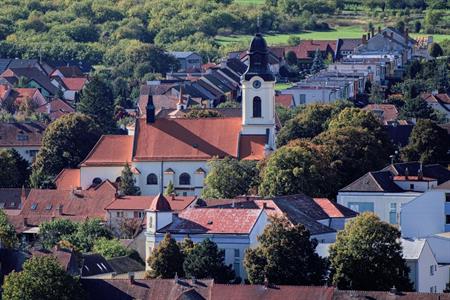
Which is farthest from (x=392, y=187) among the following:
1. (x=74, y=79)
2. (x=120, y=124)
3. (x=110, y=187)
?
(x=74, y=79)

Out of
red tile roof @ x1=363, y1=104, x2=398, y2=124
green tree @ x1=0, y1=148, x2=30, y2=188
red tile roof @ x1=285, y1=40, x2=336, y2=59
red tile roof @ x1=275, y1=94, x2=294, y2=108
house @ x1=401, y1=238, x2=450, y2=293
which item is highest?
red tile roof @ x1=285, y1=40, x2=336, y2=59

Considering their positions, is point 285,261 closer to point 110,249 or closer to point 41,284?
point 41,284

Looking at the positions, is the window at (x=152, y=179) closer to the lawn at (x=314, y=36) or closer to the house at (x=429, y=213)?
the house at (x=429, y=213)

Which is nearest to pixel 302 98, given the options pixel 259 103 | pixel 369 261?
pixel 259 103

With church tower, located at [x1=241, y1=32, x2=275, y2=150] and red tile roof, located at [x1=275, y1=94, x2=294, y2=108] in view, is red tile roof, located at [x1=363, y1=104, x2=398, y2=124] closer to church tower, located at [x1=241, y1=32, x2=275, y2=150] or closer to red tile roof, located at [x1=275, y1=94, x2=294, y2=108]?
red tile roof, located at [x1=275, y1=94, x2=294, y2=108]

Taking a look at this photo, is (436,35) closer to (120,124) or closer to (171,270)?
(120,124)

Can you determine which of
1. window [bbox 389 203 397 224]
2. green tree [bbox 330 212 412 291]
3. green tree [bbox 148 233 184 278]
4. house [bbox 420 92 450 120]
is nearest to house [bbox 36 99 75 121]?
house [bbox 420 92 450 120]

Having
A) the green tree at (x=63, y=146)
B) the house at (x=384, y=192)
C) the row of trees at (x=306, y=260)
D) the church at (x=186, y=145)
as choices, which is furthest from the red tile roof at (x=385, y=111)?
the row of trees at (x=306, y=260)
